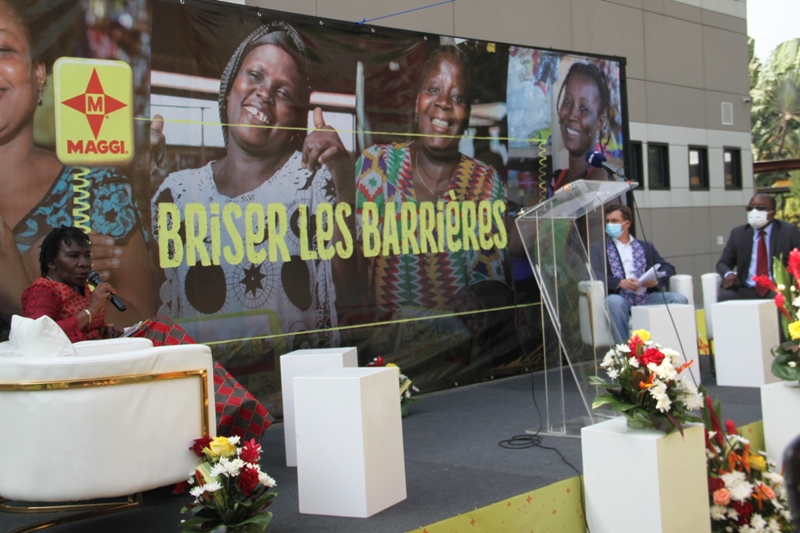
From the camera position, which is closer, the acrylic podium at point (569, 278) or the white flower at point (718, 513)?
the white flower at point (718, 513)

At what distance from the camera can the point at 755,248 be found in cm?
683

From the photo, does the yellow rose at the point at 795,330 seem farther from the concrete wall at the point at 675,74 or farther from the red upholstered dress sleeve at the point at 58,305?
the concrete wall at the point at 675,74

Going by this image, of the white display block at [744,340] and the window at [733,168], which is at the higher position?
the window at [733,168]

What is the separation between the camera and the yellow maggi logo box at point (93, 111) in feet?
15.3

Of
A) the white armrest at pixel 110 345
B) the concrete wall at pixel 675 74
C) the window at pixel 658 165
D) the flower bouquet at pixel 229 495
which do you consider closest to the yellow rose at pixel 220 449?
the flower bouquet at pixel 229 495

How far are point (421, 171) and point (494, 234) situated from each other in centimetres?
88

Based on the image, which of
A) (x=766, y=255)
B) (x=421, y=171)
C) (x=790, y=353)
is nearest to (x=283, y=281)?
(x=421, y=171)

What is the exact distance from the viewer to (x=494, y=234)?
6.84m

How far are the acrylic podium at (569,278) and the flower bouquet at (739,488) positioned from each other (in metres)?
0.91

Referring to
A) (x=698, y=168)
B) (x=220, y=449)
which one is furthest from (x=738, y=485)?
(x=698, y=168)

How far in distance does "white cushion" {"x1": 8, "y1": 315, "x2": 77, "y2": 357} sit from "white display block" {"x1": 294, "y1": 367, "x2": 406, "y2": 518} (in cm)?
96

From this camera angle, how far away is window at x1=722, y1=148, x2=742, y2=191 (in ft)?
40.2

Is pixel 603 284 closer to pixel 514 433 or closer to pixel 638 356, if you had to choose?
pixel 514 433

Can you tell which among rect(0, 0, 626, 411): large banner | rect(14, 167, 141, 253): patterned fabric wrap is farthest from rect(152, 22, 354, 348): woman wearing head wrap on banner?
rect(14, 167, 141, 253): patterned fabric wrap
